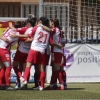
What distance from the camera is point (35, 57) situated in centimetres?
1392

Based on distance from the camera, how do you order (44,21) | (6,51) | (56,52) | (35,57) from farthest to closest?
(56,52), (6,51), (44,21), (35,57)

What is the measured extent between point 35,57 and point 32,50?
0.19 m

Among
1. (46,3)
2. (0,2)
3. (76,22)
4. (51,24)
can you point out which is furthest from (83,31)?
(0,2)

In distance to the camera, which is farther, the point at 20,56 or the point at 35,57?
the point at 20,56

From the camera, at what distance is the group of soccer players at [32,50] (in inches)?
550

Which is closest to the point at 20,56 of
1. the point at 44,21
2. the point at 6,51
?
the point at 6,51

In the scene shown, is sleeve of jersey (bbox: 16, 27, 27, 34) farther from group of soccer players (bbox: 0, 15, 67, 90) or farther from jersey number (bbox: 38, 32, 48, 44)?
jersey number (bbox: 38, 32, 48, 44)

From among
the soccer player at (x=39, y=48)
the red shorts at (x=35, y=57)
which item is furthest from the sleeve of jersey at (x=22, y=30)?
the red shorts at (x=35, y=57)

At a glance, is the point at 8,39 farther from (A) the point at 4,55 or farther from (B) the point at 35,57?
(B) the point at 35,57

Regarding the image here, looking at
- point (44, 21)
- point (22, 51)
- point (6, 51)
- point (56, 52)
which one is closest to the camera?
point (44, 21)

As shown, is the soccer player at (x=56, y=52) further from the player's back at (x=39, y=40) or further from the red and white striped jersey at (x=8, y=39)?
the red and white striped jersey at (x=8, y=39)

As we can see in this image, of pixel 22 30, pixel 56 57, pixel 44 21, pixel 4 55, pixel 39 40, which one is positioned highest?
pixel 44 21

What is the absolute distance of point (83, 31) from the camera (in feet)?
61.5

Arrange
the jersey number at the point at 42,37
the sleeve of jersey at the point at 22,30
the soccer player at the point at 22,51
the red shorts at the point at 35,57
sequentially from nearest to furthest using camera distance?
1. the red shorts at the point at 35,57
2. the jersey number at the point at 42,37
3. the sleeve of jersey at the point at 22,30
4. the soccer player at the point at 22,51
